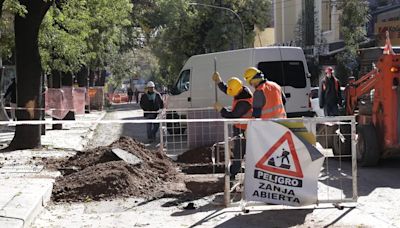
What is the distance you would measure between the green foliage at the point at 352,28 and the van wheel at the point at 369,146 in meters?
16.6

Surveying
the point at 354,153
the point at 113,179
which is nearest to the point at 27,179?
the point at 113,179

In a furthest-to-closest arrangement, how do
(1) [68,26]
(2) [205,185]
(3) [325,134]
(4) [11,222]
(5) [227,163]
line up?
(1) [68,26] → (3) [325,134] → (2) [205,185] → (5) [227,163] → (4) [11,222]

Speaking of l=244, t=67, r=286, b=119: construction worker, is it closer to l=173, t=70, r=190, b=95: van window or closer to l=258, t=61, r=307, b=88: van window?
l=258, t=61, r=307, b=88: van window

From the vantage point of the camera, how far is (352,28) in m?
27.5

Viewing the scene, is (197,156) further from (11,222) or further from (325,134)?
(11,222)

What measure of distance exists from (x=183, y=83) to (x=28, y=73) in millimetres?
5832

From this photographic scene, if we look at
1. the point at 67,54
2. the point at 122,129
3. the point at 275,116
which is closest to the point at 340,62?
the point at 122,129

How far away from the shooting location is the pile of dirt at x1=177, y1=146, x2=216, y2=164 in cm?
1159

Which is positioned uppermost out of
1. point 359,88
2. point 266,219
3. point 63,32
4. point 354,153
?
point 63,32

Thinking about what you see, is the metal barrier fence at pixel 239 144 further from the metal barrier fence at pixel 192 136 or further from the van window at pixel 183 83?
the van window at pixel 183 83

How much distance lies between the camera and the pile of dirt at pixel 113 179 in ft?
27.7

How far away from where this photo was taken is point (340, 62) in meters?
28.8

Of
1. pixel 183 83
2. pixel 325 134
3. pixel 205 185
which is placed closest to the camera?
pixel 205 185

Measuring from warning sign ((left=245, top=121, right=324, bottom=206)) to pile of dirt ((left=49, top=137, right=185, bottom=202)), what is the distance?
1.90 metres
